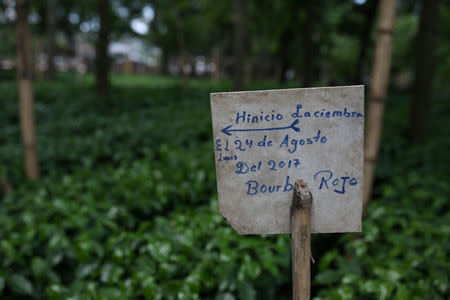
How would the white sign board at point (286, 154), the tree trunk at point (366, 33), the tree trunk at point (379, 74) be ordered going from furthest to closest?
the tree trunk at point (366, 33), the tree trunk at point (379, 74), the white sign board at point (286, 154)

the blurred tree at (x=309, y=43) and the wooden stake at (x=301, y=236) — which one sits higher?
the blurred tree at (x=309, y=43)

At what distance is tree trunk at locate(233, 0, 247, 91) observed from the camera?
8.50m

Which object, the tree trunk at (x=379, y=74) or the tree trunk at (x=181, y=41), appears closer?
the tree trunk at (x=379, y=74)

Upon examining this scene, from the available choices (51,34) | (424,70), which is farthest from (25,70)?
(51,34)

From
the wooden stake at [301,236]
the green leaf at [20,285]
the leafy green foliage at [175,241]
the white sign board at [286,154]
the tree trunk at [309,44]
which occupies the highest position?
the tree trunk at [309,44]

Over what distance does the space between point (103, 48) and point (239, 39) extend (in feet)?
11.8

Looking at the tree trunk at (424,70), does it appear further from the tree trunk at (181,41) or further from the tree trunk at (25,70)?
the tree trunk at (181,41)

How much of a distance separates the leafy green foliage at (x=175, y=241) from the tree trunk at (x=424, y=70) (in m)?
1.13

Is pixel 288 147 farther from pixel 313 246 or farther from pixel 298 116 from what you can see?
pixel 313 246

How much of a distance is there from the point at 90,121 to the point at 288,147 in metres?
6.53

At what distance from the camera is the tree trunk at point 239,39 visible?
8.50m

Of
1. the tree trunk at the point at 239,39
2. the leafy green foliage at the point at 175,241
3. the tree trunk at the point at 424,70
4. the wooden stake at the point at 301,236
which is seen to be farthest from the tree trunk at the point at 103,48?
the wooden stake at the point at 301,236

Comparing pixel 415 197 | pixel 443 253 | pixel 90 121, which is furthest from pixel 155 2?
pixel 443 253

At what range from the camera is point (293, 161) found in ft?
4.26
